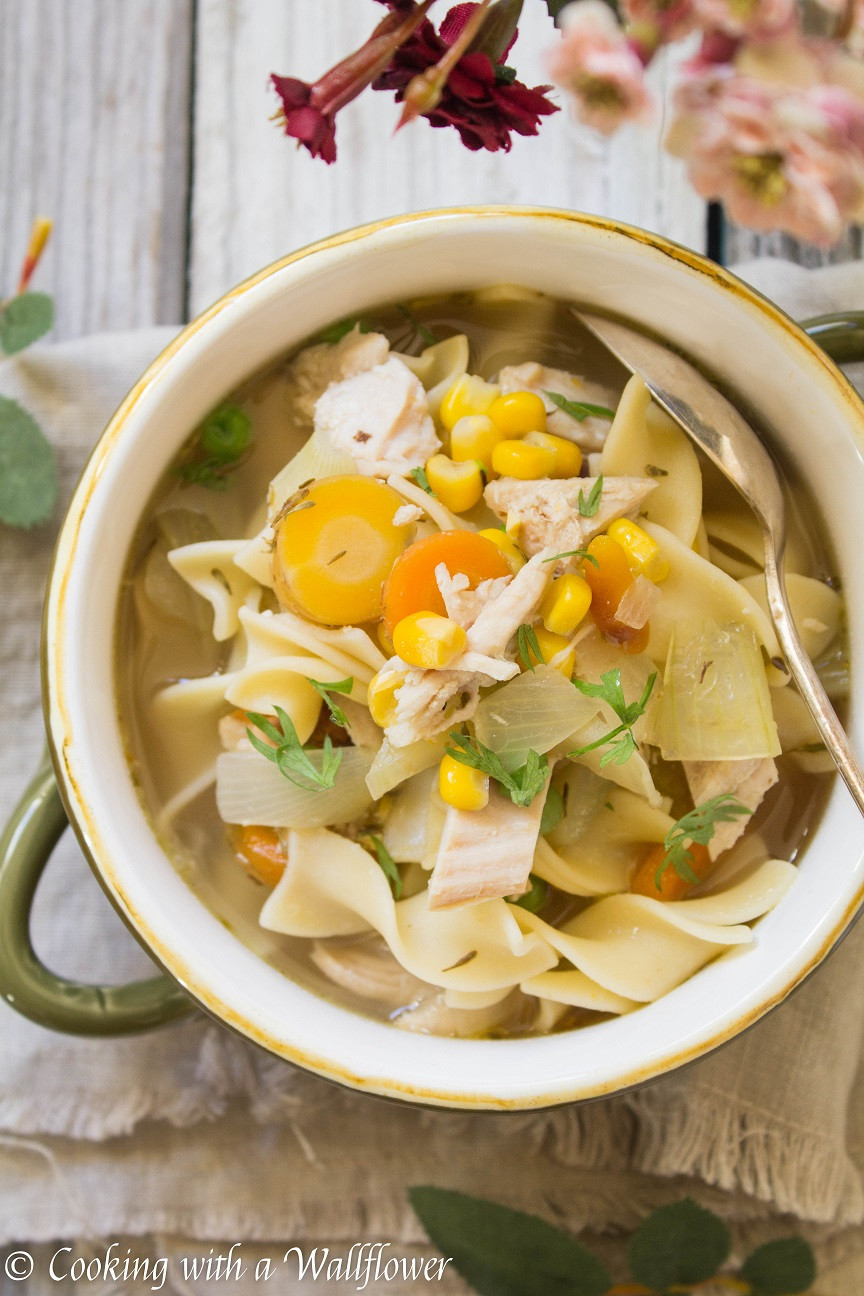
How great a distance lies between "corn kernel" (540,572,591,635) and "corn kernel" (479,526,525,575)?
12 centimetres

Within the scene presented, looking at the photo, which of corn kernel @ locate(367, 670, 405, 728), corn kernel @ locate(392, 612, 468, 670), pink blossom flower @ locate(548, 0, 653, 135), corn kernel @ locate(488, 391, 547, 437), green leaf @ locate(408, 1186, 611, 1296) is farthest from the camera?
green leaf @ locate(408, 1186, 611, 1296)

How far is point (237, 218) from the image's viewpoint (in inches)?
115

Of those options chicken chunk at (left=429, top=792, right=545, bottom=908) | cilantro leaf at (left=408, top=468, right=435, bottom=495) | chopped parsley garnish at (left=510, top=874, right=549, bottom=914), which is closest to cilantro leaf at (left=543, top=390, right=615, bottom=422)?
cilantro leaf at (left=408, top=468, right=435, bottom=495)

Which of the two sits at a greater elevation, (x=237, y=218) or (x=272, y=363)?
(x=237, y=218)

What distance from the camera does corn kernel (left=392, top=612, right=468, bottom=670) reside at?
2.00 meters

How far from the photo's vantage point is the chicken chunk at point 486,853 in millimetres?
2119

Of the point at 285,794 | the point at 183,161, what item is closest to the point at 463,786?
the point at 285,794

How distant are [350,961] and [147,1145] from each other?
0.97 m

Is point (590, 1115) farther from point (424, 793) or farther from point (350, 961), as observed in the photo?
point (424, 793)

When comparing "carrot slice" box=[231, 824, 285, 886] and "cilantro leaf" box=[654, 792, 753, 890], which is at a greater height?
"cilantro leaf" box=[654, 792, 753, 890]

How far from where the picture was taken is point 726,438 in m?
2.24

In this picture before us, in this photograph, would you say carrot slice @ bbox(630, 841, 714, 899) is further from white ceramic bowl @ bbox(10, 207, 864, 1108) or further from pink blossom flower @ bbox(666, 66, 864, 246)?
pink blossom flower @ bbox(666, 66, 864, 246)

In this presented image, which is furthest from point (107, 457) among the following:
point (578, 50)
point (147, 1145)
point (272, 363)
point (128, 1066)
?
point (147, 1145)

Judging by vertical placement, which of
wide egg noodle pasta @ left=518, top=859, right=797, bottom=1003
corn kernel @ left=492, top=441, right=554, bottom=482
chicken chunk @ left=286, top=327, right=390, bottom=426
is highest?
chicken chunk @ left=286, top=327, right=390, bottom=426
